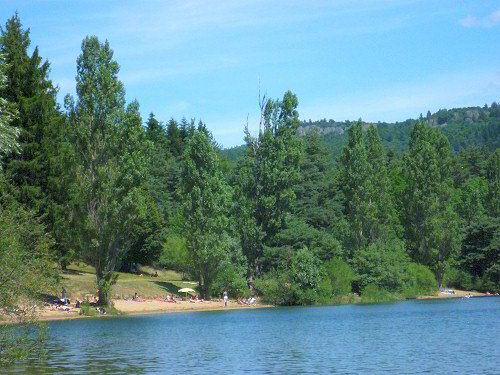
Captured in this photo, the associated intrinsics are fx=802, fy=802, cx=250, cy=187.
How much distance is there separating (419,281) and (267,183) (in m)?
23.9

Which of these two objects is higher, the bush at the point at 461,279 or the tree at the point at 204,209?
the tree at the point at 204,209

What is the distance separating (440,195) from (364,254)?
55.5 ft

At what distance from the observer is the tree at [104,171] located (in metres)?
61.9

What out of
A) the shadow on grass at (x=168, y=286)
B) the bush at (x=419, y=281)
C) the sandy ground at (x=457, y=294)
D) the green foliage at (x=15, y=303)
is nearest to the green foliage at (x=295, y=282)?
the shadow on grass at (x=168, y=286)

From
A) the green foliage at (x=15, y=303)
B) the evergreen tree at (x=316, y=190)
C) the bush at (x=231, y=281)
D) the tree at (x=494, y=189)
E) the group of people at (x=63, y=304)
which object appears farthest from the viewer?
the tree at (x=494, y=189)

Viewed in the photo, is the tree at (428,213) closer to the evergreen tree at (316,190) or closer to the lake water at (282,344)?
the evergreen tree at (316,190)

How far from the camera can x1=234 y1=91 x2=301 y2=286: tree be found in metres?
80.9

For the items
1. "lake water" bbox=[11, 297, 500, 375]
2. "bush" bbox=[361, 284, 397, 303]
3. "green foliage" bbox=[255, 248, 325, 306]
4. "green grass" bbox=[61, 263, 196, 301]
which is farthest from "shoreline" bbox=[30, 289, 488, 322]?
"bush" bbox=[361, 284, 397, 303]

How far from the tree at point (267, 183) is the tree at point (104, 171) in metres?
19.7

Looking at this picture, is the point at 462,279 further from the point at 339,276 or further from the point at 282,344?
the point at 282,344

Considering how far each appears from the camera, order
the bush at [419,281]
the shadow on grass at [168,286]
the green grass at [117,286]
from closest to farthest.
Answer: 1. the green grass at [117,286]
2. the shadow on grass at [168,286]
3. the bush at [419,281]

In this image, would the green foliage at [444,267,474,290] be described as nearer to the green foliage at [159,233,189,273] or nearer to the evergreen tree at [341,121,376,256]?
the evergreen tree at [341,121,376,256]

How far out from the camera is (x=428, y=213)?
97188 mm

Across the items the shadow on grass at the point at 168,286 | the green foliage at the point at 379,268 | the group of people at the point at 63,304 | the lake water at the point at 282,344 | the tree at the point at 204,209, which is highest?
the tree at the point at 204,209
